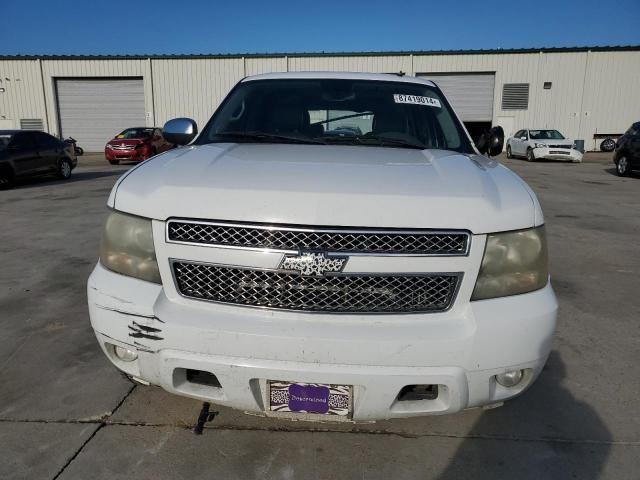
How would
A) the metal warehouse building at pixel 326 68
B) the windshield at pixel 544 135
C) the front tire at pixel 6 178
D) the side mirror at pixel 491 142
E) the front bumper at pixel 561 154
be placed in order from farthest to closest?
the metal warehouse building at pixel 326 68 < the windshield at pixel 544 135 < the front bumper at pixel 561 154 < the front tire at pixel 6 178 < the side mirror at pixel 491 142

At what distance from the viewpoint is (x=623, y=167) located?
1565 centimetres

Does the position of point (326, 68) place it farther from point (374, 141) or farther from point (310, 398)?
point (310, 398)

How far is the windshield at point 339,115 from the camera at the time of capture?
302cm

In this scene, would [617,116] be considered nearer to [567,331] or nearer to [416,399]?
[567,331]

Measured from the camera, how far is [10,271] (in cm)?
516

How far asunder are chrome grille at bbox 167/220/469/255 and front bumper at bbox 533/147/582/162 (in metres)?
22.5

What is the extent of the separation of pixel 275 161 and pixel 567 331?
260cm

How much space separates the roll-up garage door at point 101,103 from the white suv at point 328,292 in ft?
98.9

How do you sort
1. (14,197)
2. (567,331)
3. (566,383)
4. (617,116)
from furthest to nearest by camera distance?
1. (617,116)
2. (14,197)
3. (567,331)
4. (566,383)

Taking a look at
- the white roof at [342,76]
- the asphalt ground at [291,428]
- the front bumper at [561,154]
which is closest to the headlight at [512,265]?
the asphalt ground at [291,428]

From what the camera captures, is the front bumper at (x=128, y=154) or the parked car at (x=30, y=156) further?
the front bumper at (x=128, y=154)

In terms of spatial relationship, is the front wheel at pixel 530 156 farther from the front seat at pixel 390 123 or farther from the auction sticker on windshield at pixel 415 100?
the front seat at pixel 390 123

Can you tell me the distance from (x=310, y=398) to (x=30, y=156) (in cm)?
1360

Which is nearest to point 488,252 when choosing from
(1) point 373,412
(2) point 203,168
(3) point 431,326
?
(3) point 431,326
